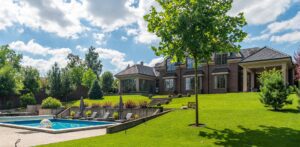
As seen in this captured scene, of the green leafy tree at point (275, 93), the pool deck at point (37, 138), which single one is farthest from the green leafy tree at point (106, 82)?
the green leafy tree at point (275, 93)

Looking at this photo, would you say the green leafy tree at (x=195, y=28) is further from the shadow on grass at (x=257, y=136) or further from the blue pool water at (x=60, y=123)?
the blue pool water at (x=60, y=123)

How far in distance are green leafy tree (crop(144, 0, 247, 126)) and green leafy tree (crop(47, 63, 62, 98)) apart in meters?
30.5

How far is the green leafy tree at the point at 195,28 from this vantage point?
13422 mm

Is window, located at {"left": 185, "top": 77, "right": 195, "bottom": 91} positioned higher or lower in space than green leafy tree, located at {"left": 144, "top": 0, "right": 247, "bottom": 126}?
lower

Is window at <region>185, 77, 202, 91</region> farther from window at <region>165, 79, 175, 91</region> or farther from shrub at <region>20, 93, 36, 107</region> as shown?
shrub at <region>20, 93, 36, 107</region>

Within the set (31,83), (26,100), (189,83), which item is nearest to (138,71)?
Result: (189,83)

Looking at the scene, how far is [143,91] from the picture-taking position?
143 ft

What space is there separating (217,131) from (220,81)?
26067 millimetres

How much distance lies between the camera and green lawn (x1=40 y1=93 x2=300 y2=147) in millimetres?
10461

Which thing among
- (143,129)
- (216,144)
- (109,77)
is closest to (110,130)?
(143,129)

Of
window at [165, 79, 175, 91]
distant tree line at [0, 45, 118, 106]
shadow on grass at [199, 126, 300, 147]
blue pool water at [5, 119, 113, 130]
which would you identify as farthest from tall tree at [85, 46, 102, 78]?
shadow on grass at [199, 126, 300, 147]

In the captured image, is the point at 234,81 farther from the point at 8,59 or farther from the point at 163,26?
the point at 8,59

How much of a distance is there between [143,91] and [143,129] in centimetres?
2926

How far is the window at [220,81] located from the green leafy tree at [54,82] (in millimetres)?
24260
